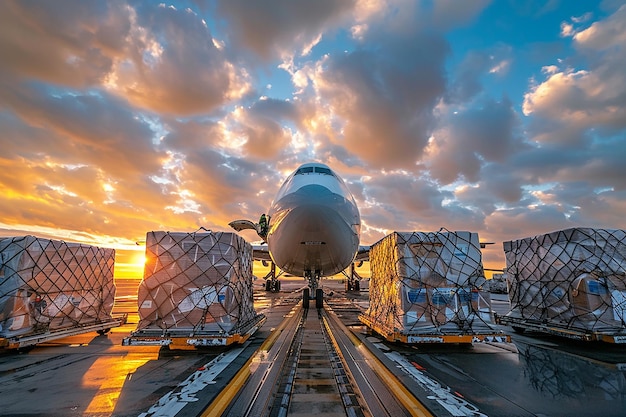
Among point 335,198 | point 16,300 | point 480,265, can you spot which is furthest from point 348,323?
point 16,300

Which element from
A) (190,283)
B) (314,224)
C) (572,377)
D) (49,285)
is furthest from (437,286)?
(49,285)

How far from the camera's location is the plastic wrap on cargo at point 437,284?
7230 millimetres

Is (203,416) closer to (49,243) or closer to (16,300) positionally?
(16,300)

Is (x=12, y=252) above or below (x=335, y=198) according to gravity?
below

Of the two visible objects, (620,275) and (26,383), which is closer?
(26,383)

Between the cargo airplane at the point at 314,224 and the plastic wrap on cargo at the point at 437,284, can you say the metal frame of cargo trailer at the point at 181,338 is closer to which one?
the plastic wrap on cargo at the point at 437,284

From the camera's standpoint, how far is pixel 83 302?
9.02 meters

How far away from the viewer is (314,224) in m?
10.6

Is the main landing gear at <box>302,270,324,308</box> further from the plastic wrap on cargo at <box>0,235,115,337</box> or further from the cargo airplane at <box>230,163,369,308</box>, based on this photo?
the plastic wrap on cargo at <box>0,235,115,337</box>

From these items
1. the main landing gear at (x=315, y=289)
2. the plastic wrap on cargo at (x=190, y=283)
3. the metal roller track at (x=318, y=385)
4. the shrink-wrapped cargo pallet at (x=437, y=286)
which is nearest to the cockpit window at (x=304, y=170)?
the main landing gear at (x=315, y=289)

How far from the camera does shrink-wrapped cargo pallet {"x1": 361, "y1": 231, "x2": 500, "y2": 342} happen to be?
23.7ft

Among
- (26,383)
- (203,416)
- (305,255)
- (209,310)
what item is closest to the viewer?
(203,416)

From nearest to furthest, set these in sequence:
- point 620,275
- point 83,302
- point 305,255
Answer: point 620,275, point 83,302, point 305,255

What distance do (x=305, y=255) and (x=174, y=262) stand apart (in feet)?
19.1
